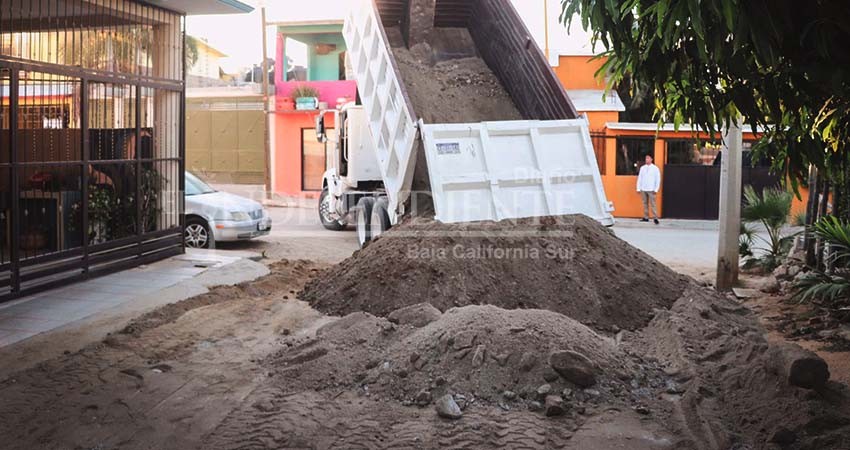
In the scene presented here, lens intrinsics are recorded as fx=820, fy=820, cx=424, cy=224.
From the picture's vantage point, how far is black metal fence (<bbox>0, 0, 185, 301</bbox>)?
8.92m

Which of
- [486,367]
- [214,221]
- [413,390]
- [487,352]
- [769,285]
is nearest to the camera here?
[413,390]

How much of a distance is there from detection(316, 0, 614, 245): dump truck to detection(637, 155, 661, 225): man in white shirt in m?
8.43

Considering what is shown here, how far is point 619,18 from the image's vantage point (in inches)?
188

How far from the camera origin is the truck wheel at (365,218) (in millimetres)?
13289

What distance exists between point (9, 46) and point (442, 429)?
6.69 m

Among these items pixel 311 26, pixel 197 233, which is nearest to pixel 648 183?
pixel 197 233

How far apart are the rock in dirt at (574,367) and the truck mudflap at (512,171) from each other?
11.8ft

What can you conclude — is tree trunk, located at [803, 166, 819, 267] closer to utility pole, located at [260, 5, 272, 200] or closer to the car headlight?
the car headlight

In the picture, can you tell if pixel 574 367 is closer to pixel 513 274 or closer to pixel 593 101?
pixel 513 274

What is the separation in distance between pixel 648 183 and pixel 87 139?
14.2m

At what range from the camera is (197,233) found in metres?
14.2

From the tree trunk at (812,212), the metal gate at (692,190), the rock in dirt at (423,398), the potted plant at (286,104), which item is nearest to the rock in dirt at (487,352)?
the rock in dirt at (423,398)

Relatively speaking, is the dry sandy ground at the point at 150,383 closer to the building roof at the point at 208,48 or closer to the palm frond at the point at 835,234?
the palm frond at the point at 835,234

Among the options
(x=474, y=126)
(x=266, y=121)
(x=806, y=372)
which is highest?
(x=266, y=121)
